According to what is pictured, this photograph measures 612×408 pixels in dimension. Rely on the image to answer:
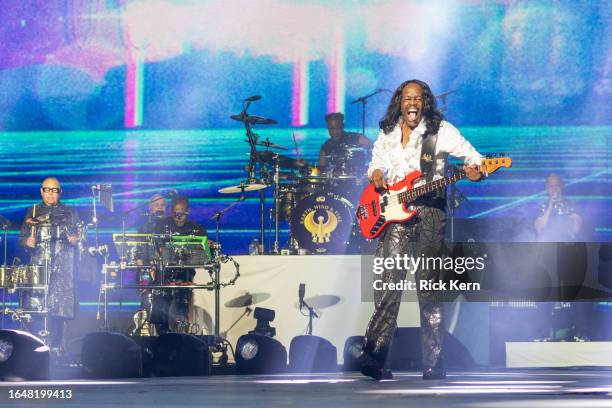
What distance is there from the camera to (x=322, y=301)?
952cm

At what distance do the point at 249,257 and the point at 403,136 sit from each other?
3.56 meters

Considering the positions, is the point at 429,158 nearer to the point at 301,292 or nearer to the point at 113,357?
the point at 113,357

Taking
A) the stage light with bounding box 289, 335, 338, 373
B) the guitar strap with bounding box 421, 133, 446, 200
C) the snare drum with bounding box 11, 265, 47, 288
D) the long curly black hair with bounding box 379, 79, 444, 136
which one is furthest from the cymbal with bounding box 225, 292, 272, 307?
the guitar strap with bounding box 421, 133, 446, 200

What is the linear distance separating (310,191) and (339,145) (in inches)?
22.0

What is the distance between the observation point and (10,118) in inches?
461

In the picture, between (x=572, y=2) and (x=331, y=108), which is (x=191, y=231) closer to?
(x=331, y=108)

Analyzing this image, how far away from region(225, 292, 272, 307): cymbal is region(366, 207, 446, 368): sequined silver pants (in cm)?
340

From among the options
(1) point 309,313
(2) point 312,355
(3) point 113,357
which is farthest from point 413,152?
(1) point 309,313

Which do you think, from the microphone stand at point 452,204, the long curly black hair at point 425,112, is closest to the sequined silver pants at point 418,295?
the long curly black hair at point 425,112

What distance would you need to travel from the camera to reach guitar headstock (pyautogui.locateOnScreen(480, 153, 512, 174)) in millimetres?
6270

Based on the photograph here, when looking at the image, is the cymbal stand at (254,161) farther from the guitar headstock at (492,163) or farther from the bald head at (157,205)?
the guitar headstock at (492,163)

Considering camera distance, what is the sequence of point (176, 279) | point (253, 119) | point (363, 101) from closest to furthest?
point (176, 279)
point (253, 119)
point (363, 101)

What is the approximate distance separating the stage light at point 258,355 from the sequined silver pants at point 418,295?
237 cm

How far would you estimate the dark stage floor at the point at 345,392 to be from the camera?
15.6ft
